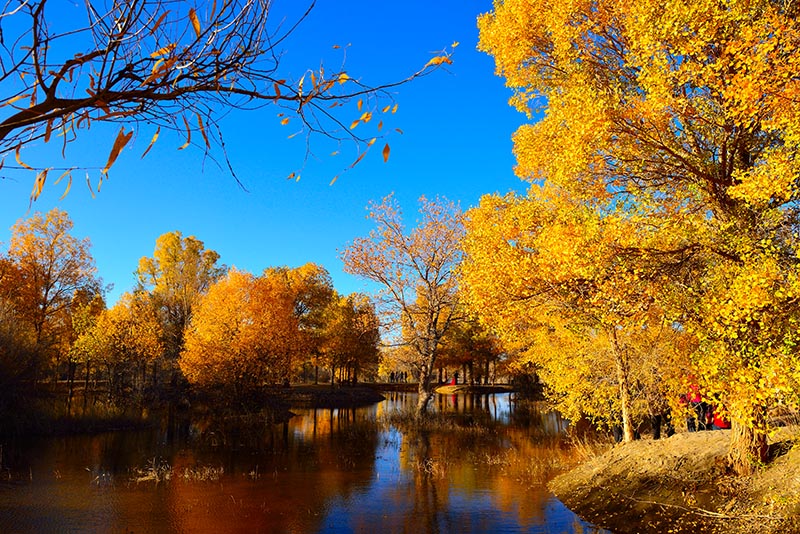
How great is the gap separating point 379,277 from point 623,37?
1678 centimetres

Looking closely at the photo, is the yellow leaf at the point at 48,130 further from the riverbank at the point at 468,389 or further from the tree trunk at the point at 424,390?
the riverbank at the point at 468,389

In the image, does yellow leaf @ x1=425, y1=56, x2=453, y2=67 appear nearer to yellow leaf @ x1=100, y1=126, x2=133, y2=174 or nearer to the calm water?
yellow leaf @ x1=100, y1=126, x2=133, y2=174

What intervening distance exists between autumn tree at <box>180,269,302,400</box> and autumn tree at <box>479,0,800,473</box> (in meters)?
20.7

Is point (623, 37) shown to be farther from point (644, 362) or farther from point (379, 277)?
point (379, 277)

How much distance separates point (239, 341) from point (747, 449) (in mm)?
22975

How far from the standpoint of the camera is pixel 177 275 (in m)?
41.8

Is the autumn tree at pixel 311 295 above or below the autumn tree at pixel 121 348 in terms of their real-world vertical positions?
above

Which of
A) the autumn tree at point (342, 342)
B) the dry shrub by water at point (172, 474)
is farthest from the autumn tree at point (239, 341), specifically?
the autumn tree at point (342, 342)

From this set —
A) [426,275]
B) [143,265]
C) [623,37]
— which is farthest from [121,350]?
[623,37]

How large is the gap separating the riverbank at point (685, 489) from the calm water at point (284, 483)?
2.53ft

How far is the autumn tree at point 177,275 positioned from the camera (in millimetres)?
39625

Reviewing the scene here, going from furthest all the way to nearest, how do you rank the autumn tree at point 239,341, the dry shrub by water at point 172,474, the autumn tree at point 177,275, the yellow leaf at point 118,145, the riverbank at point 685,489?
the autumn tree at point 177,275, the autumn tree at point 239,341, the dry shrub by water at point 172,474, the riverbank at point 685,489, the yellow leaf at point 118,145

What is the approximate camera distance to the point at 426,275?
24.7 meters

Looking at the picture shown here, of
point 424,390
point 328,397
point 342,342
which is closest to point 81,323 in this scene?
point 328,397
